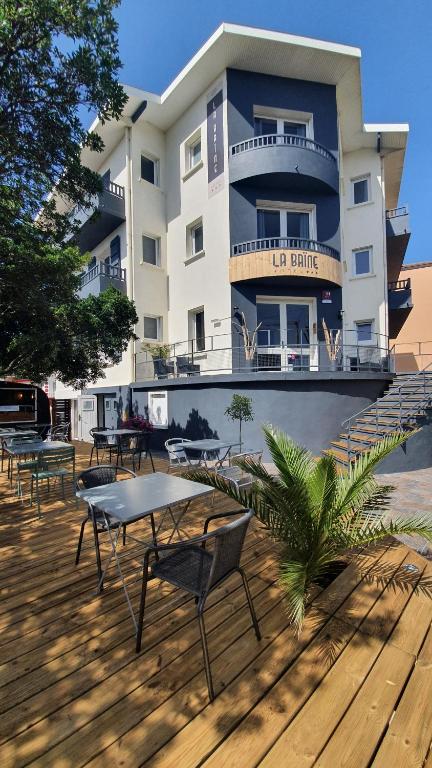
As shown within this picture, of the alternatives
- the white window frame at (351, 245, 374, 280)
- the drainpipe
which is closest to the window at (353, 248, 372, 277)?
the white window frame at (351, 245, 374, 280)

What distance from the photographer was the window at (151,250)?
15656 mm

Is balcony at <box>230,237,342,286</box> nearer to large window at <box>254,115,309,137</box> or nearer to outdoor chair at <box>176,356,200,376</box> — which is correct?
outdoor chair at <box>176,356,200,376</box>

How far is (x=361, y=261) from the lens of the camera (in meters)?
16.3

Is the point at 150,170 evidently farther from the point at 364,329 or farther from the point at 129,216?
the point at 364,329

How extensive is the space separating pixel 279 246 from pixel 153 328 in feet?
21.8

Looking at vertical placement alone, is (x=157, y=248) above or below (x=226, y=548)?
above

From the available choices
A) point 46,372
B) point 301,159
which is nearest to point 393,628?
point 46,372

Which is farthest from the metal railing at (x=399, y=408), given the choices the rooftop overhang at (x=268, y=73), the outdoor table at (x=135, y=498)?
the rooftop overhang at (x=268, y=73)

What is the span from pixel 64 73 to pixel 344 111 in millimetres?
14327

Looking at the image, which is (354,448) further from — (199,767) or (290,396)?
(199,767)

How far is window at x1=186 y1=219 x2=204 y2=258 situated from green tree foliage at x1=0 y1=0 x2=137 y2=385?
730 centimetres

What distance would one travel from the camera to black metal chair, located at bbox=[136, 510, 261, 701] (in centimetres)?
226

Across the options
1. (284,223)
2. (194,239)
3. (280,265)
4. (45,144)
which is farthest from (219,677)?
→ (194,239)

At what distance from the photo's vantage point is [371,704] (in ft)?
7.11
